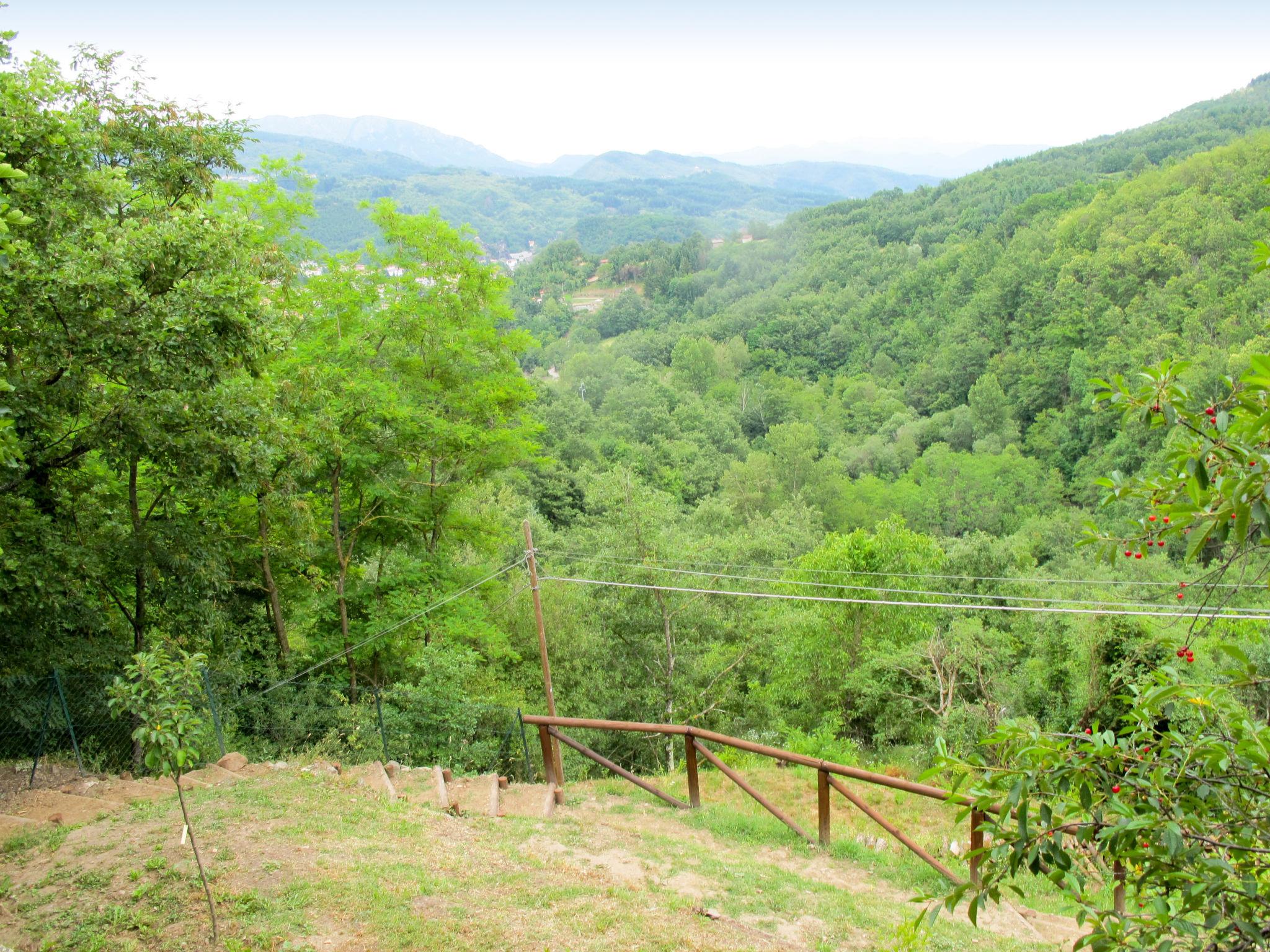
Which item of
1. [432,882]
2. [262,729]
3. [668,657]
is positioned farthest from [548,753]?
[668,657]

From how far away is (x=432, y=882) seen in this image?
532cm

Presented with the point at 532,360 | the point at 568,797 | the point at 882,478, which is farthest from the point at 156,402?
the point at 532,360

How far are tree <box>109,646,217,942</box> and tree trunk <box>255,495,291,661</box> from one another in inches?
256

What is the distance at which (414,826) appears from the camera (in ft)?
21.0

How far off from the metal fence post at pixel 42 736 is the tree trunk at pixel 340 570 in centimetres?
473

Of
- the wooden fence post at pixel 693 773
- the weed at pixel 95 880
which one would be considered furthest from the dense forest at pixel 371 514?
the wooden fence post at pixel 693 773

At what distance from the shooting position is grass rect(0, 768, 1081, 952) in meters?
4.62

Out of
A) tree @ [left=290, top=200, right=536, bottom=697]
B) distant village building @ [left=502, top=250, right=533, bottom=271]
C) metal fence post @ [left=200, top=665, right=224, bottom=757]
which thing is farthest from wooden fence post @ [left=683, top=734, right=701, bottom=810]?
distant village building @ [left=502, top=250, right=533, bottom=271]

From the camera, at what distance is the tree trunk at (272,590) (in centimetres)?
1137

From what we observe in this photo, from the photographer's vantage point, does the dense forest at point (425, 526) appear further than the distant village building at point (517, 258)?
No

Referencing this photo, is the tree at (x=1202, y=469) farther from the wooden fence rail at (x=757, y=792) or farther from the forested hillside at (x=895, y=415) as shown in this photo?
the wooden fence rail at (x=757, y=792)

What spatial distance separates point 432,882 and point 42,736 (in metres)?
4.96

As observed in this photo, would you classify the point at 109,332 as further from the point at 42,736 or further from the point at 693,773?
the point at 693,773

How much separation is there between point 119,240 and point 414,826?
5698 millimetres
